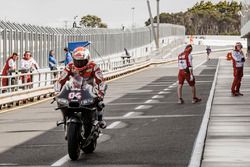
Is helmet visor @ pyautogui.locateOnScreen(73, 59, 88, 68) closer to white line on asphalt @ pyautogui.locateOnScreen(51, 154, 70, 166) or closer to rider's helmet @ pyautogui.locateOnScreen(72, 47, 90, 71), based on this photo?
rider's helmet @ pyautogui.locateOnScreen(72, 47, 90, 71)

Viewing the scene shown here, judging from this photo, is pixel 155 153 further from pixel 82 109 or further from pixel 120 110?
pixel 120 110

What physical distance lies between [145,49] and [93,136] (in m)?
92.8

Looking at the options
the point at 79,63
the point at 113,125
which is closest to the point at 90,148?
the point at 79,63

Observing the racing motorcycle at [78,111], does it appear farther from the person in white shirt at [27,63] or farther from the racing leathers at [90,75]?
the person in white shirt at [27,63]

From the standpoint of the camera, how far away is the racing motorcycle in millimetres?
10953

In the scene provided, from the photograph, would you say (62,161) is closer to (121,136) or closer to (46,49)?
(121,136)

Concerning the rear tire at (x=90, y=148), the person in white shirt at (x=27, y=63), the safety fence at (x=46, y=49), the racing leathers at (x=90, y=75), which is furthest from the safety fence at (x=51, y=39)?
the racing leathers at (x=90, y=75)

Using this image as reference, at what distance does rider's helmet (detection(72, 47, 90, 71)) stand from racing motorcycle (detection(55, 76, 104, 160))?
0.21m

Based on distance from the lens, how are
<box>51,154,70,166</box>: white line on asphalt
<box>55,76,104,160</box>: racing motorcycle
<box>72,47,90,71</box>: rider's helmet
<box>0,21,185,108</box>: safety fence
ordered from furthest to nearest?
<box>0,21,185,108</box>: safety fence < <box>72,47,90,71</box>: rider's helmet < <box>55,76,104,160</box>: racing motorcycle < <box>51,154,70,166</box>: white line on asphalt

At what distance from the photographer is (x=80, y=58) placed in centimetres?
1148

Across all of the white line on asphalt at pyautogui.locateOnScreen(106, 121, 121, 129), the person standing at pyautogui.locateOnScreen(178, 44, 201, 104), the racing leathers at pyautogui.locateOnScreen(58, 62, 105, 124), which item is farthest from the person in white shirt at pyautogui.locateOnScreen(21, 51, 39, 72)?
the racing leathers at pyautogui.locateOnScreen(58, 62, 105, 124)

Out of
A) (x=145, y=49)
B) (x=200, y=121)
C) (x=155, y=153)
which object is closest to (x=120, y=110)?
(x=200, y=121)

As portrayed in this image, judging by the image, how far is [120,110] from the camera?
21.8 m

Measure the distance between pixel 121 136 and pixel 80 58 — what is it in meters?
3.34
